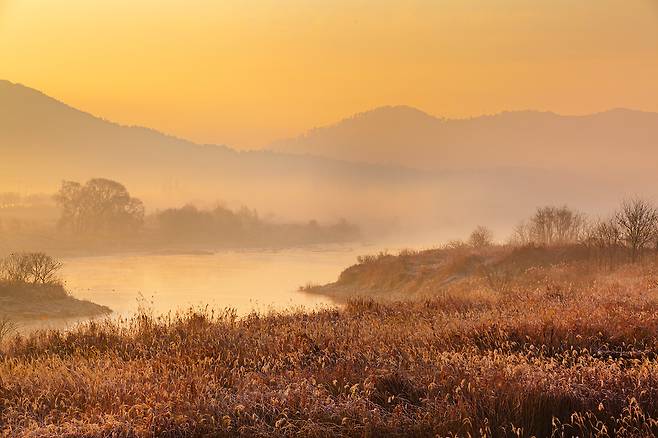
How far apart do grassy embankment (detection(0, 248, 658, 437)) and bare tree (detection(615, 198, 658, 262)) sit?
25971mm

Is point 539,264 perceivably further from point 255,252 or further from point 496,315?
point 255,252

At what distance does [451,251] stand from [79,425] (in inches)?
2085

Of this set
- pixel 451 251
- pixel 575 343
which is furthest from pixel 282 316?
pixel 451 251

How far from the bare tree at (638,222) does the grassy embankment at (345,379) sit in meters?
26.0

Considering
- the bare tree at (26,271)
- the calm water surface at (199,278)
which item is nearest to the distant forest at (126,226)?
the calm water surface at (199,278)

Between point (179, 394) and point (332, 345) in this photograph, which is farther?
point (332, 345)

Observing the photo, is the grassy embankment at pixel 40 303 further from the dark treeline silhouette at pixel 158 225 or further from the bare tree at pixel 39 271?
the dark treeline silhouette at pixel 158 225

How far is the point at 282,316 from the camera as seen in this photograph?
15.2 m

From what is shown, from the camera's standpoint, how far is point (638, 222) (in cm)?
3850

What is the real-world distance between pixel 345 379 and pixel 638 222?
35450 mm

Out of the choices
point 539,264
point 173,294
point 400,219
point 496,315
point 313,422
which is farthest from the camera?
point 400,219

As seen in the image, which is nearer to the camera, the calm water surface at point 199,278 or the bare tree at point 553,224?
the calm water surface at point 199,278

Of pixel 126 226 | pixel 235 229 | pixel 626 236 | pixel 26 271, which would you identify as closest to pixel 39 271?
pixel 26 271

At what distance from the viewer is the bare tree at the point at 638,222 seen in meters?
37.1
